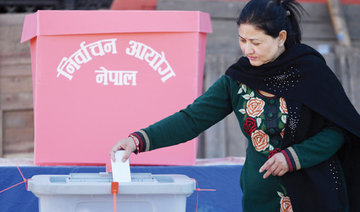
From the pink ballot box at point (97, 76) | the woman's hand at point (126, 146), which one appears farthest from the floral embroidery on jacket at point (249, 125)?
the pink ballot box at point (97, 76)

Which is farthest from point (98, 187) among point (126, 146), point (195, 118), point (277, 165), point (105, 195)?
point (277, 165)

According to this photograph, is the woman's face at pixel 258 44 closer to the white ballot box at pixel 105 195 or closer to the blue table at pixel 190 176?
the white ballot box at pixel 105 195

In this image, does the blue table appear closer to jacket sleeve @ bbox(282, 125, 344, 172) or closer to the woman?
the woman

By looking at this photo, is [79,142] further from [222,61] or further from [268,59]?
[222,61]

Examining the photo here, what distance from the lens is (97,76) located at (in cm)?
245

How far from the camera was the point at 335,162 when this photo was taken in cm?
183

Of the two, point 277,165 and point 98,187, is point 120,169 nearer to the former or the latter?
point 98,187

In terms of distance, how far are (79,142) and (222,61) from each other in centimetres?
185

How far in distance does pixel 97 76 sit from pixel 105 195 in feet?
2.71

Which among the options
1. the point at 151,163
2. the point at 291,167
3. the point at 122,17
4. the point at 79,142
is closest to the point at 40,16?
the point at 122,17

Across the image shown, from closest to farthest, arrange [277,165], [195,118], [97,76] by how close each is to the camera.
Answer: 1. [277,165]
2. [195,118]
3. [97,76]

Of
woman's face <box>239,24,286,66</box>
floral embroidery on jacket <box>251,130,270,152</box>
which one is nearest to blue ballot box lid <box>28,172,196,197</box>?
floral embroidery on jacket <box>251,130,270,152</box>

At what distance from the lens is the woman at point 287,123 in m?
1.74

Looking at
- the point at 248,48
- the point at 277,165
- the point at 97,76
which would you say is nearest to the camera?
the point at 277,165
